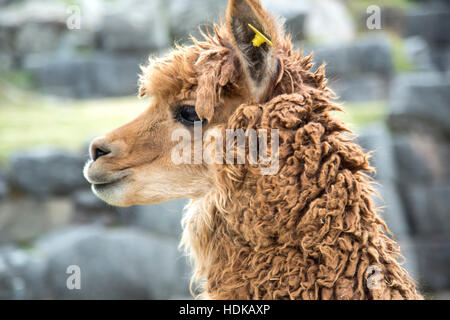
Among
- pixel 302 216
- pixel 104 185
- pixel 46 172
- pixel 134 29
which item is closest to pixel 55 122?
pixel 46 172

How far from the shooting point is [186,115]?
69.1 inches

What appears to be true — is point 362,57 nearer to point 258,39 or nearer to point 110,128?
point 110,128

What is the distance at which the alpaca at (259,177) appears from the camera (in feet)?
4.94

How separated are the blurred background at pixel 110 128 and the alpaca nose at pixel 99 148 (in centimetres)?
89

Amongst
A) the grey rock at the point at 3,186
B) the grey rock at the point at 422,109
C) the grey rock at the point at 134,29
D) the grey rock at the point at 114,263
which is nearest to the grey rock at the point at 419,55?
the grey rock at the point at 422,109

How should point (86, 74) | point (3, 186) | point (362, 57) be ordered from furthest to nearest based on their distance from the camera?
1. point (86, 74)
2. point (362, 57)
3. point (3, 186)

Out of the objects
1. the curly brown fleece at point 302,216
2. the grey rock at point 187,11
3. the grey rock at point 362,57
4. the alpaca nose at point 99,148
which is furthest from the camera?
the grey rock at point 187,11

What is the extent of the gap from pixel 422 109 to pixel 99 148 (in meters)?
5.13

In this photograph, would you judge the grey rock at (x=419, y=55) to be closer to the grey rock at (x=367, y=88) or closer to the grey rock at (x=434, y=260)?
the grey rock at (x=367, y=88)

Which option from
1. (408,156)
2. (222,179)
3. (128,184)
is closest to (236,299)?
(222,179)

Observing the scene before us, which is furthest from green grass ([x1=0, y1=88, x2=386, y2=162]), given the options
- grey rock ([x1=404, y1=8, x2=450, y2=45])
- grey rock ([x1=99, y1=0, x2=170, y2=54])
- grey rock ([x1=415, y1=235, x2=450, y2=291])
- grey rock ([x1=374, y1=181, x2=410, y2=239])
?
grey rock ([x1=404, y1=8, x2=450, y2=45])

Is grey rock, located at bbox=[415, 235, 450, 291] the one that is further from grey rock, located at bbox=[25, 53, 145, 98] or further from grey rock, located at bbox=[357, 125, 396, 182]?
grey rock, located at bbox=[25, 53, 145, 98]

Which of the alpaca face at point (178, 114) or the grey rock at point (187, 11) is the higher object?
the grey rock at point (187, 11)

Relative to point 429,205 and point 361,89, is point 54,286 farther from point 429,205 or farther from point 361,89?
point 361,89
